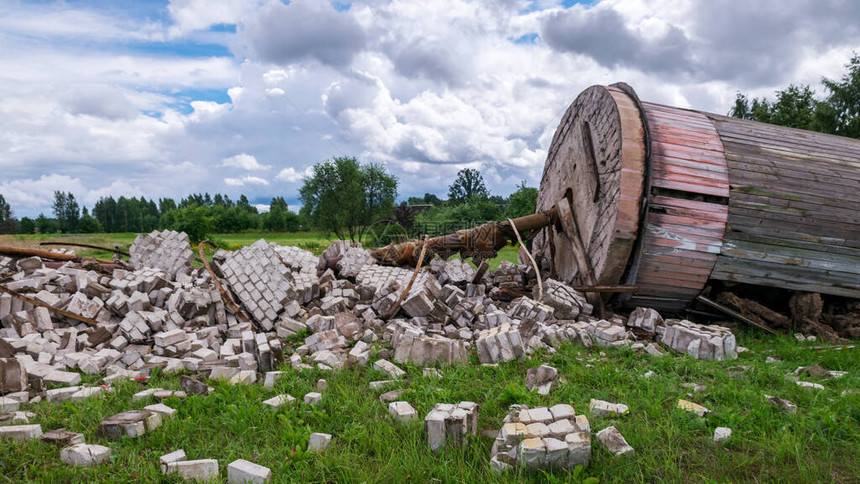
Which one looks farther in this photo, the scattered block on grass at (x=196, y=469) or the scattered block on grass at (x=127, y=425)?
the scattered block on grass at (x=127, y=425)

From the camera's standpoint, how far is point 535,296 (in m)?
5.75

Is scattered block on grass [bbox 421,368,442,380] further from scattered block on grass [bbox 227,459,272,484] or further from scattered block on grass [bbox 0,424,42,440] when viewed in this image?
scattered block on grass [bbox 0,424,42,440]

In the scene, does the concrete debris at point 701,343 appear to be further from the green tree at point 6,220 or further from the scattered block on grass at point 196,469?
the green tree at point 6,220

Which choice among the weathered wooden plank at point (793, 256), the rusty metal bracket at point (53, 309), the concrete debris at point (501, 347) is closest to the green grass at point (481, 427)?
the concrete debris at point (501, 347)

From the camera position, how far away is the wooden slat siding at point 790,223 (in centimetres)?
535

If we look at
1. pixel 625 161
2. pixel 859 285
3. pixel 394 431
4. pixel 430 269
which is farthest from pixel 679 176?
pixel 394 431

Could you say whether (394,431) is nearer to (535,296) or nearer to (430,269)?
(535,296)

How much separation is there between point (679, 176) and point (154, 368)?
568 cm

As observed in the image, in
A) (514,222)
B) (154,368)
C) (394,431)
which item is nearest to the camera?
(394,431)

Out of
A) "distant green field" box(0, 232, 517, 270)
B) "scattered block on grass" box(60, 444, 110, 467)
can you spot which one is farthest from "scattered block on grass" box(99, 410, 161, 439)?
"distant green field" box(0, 232, 517, 270)

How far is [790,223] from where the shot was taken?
5.43m

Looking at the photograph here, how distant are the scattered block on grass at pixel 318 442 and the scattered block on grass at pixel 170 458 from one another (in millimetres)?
699

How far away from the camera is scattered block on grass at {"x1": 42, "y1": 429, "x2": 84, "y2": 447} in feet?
9.56

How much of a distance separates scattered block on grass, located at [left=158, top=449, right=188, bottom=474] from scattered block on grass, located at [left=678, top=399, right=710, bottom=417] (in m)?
3.04
